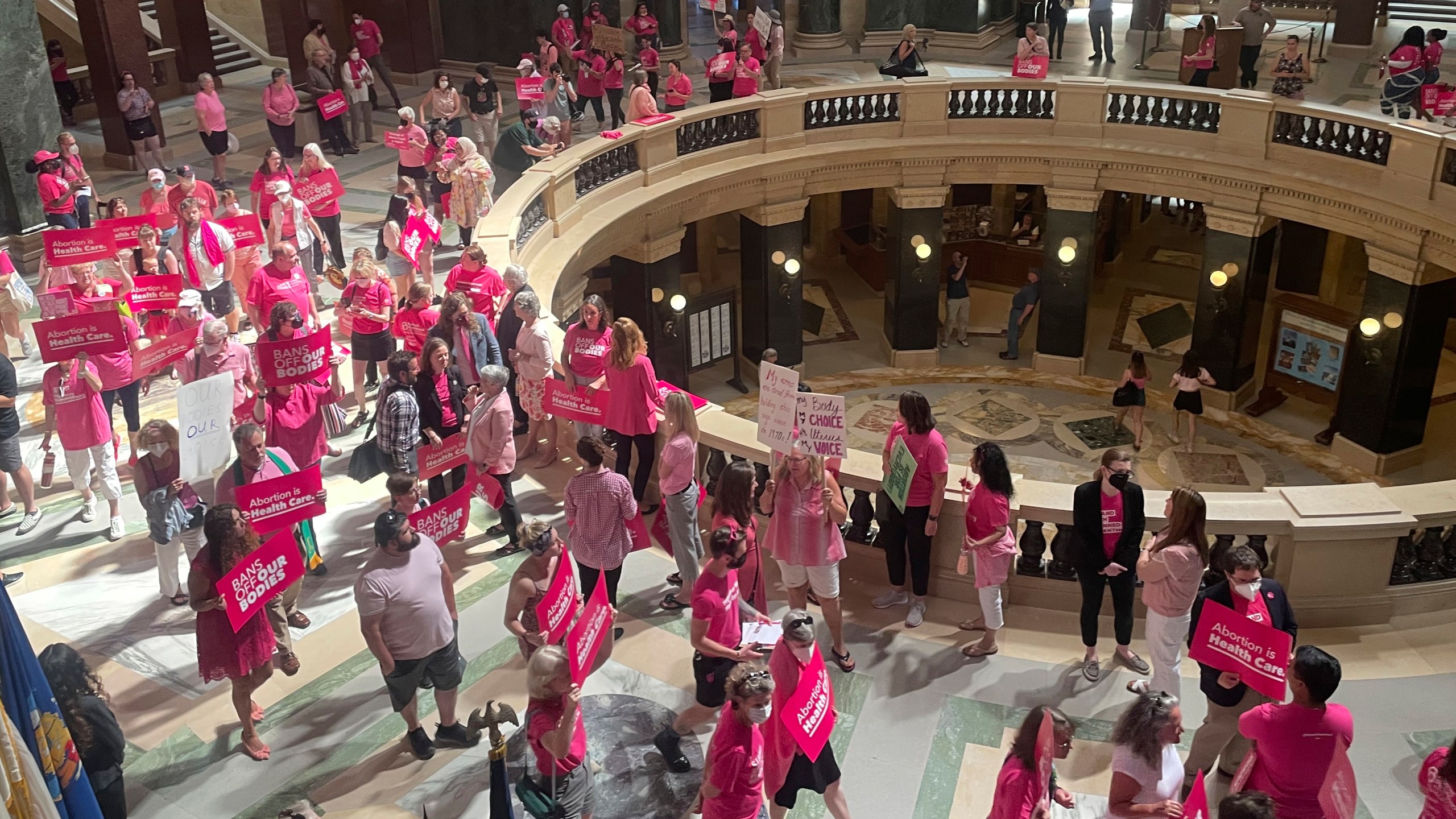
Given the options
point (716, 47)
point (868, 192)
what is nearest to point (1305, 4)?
point (868, 192)

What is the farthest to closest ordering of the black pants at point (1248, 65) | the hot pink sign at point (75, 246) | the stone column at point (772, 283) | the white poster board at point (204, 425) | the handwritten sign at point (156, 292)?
1. the black pants at point (1248, 65)
2. the stone column at point (772, 283)
3. the hot pink sign at point (75, 246)
4. the handwritten sign at point (156, 292)
5. the white poster board at point (204, 425)

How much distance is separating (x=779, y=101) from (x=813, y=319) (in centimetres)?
514

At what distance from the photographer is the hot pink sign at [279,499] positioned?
7.86 metres

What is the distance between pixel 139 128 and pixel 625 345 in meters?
13.6

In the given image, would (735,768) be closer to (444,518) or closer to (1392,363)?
(444,518)

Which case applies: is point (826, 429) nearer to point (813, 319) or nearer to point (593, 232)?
point (593, 232)

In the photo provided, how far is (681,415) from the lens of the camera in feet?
26.2

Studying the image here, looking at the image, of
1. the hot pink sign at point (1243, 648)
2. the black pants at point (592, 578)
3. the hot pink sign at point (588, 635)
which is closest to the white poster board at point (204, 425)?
the black pants at point (592, 578)

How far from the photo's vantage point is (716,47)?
27.0 metres

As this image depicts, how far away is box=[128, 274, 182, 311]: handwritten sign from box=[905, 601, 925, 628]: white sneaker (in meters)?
6.86

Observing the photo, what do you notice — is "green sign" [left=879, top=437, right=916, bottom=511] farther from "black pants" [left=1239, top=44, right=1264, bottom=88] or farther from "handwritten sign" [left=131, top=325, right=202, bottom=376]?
"black pants" [left=1239, top=44, right=1264, bottom=88]

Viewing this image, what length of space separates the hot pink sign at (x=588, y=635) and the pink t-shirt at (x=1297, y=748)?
3074 mm

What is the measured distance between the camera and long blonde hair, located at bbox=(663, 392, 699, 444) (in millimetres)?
7930

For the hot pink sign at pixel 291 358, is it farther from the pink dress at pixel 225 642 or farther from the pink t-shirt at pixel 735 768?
the pink t-shirt at pixel 735 768
